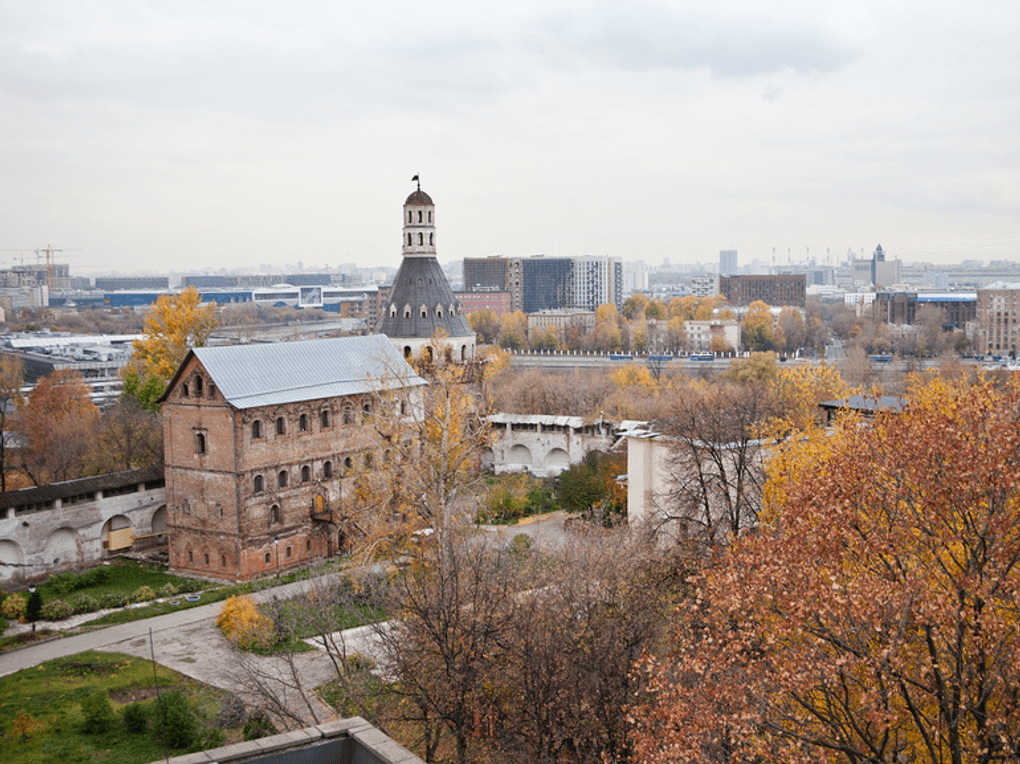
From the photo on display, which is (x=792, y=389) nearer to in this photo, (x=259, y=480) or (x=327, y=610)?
(x=259, y=480)

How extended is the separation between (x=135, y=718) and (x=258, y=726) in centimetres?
331

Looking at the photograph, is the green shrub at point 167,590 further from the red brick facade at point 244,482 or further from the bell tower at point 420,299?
the bell tower at point 420,299

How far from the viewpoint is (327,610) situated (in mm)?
19375

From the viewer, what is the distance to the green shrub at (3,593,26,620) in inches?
1030

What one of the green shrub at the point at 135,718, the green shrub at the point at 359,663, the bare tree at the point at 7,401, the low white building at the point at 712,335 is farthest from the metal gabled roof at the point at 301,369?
the low white building at the point at 712,335

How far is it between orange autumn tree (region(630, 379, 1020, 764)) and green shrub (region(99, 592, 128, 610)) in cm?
2138

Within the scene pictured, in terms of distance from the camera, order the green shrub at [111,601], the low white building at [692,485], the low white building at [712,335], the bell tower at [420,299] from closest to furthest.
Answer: the low white building at [692,485], the green shrub at [111,601], the bell tower at [420,299], the low white building at [712,335]

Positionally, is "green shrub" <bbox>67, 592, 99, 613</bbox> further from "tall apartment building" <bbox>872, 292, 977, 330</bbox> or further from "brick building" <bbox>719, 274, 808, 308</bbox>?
"brick building" <bbox>719, 274, 808, 308</bbox>

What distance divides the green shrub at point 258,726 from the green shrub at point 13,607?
10.9 meters

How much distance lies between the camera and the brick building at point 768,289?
17250 cm

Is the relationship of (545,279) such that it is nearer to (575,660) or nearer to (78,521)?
(78,521)

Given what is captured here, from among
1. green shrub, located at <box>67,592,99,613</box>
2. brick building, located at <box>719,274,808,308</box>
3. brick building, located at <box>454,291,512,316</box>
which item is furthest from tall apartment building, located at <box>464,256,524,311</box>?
green shrub, located at <box>67,592,99,613</box>

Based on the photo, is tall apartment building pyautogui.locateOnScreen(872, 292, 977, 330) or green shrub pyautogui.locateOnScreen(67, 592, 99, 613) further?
tall apartment building pyautogui.locateOnScreen(872, 292, 977, 330)

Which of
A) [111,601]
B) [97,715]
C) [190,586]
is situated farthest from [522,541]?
[97,715]
